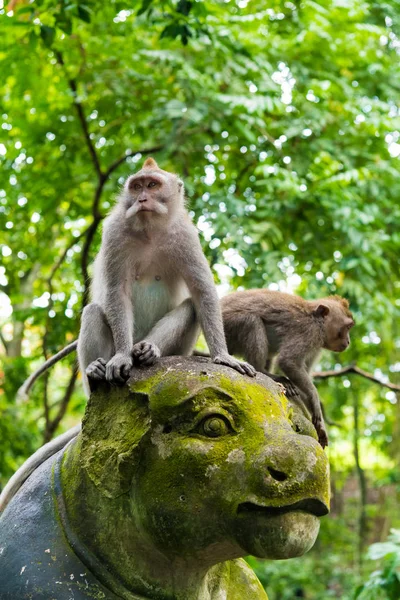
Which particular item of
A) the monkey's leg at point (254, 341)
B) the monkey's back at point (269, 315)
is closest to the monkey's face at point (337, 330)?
the monkey's back at point (269, 315)

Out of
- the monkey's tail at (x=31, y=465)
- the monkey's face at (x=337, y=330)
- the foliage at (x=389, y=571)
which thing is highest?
the monkey's tail at (x=31, y=465)

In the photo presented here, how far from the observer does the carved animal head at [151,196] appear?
428 centimetres

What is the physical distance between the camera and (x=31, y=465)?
3.85 meters

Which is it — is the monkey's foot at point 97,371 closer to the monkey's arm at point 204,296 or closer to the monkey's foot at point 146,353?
the monkey's foot at point 146,353

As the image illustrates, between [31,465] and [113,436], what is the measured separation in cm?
96

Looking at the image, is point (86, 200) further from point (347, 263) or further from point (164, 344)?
point (164, 344)

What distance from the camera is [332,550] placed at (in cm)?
1573

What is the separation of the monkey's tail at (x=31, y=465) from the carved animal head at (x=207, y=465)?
0.70 meters

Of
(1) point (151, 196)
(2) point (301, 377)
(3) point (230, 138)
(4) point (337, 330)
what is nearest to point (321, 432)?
(2) point (301, 377)

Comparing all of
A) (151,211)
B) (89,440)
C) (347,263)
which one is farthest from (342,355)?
(89,440)

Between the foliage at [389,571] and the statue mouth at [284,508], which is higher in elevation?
the statue mouth at [284,508]

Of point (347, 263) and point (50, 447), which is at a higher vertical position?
point (50, 447)

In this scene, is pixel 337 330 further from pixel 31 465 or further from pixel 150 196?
pixel 31 465

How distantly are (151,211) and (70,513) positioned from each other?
1.85 meters
